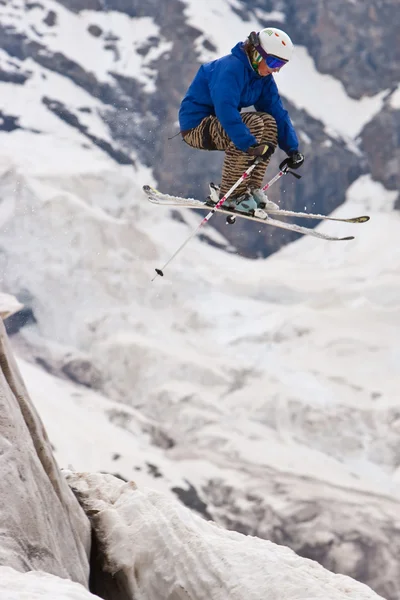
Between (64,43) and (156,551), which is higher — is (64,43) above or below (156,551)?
below

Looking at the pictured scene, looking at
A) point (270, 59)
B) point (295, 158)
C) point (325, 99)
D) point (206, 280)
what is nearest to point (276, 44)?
point (270, 59)

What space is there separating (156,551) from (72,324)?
108ft

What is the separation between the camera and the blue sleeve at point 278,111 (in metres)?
8.48

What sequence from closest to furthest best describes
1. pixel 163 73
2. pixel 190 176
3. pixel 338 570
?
1. pixel 338 570
2. pixel 190 176
3. pixel 163 73

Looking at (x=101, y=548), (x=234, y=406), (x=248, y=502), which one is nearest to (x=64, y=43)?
(x=234, y=406)

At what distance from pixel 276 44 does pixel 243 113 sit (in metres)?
0.91

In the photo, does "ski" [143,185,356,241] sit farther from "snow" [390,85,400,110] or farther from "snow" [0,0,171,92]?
"snow" [0,0,171,92]

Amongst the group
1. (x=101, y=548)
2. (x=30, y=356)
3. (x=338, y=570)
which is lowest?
(x=30, y=356)

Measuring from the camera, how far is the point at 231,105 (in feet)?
26.1

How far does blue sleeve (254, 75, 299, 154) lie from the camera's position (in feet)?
27.8

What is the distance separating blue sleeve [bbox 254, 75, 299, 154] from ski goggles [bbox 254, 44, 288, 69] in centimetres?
41

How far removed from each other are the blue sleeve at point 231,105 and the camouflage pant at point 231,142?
0.47 metres

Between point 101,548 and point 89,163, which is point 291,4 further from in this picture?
point 101,548

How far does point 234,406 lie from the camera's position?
3666 cm
